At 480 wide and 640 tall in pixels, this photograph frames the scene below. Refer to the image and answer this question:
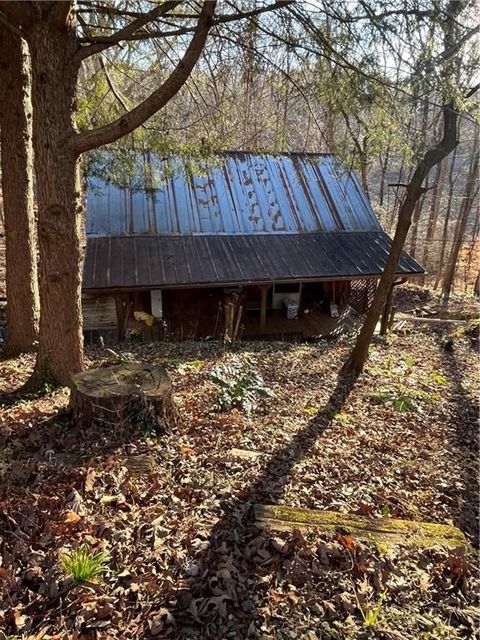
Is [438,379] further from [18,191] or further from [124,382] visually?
[18,191]

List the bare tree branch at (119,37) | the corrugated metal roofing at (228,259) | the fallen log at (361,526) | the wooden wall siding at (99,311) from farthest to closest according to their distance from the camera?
the wooden wall siding at (99,311), the corrugated metal roofing at (228,259), the bare tree branch at (119,37), the fallen log at (361,526)

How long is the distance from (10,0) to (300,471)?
493 centimetres

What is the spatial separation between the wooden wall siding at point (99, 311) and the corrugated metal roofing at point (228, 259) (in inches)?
33.5

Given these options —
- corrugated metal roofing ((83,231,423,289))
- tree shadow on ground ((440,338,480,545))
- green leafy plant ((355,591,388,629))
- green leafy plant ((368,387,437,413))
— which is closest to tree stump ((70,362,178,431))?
green leafy plant ((355,591,388,629))

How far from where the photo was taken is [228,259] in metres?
10.6

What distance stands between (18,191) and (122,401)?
4.15 metres

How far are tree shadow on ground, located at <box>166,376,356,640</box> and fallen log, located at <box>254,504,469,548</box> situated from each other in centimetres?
16

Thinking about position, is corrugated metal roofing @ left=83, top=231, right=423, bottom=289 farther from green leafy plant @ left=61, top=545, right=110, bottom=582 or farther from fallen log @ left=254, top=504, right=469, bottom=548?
green leafy plant @ left=61, top=545, right=110, bottom=582

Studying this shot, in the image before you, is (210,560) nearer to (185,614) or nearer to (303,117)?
(185,614)

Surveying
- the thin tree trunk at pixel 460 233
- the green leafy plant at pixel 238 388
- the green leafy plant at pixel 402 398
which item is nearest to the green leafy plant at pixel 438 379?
the green leafy plant at pixel 402 398

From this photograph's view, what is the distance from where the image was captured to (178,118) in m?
6.77

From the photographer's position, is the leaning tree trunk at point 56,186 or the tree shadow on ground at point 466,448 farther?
the leaning tree trunk at point 56,186

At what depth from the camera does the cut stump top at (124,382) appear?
3.70 m

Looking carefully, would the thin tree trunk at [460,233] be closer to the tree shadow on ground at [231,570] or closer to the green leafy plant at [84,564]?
the tree shadow on ground at [231,570]
